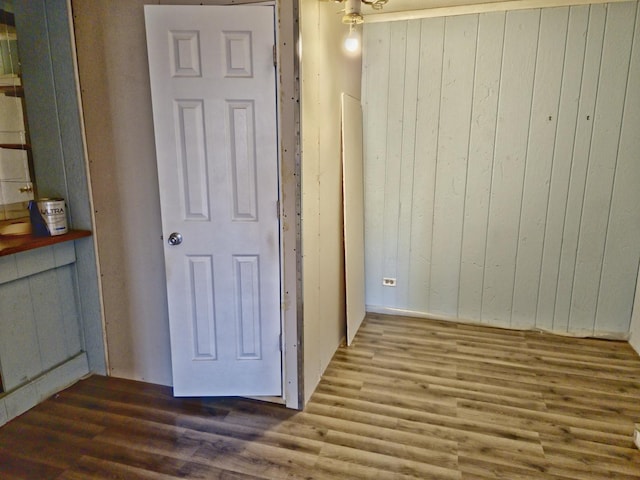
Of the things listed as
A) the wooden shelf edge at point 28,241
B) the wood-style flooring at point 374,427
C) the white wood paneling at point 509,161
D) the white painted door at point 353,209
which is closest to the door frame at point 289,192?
the wood-style flooring at point 374,427

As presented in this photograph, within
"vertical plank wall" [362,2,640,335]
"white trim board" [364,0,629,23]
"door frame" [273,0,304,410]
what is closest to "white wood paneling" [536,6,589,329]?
"vertical plank wall" [362,2,640,335]

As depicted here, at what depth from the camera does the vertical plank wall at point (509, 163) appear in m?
3.03

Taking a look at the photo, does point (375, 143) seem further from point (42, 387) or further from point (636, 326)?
point (42, 387)

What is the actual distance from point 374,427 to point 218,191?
5.04 ft

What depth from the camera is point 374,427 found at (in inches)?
88.5

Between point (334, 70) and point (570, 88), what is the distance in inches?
70.5

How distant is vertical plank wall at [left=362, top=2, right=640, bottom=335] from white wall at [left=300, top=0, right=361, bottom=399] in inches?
25.6

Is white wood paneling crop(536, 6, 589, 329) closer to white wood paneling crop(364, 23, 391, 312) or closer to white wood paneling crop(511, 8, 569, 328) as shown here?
white wood paneling crop(511, 8, 569, 328)

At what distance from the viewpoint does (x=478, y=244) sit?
3463 millimetres

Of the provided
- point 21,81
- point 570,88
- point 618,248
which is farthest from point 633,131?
point 21,81

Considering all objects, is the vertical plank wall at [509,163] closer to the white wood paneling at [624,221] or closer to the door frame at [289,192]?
the white wood paneling at [624,221]

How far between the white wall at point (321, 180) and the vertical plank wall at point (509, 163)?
2.13 feet

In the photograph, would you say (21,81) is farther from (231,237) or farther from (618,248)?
(618,248)

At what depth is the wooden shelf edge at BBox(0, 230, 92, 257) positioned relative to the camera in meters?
2.15
